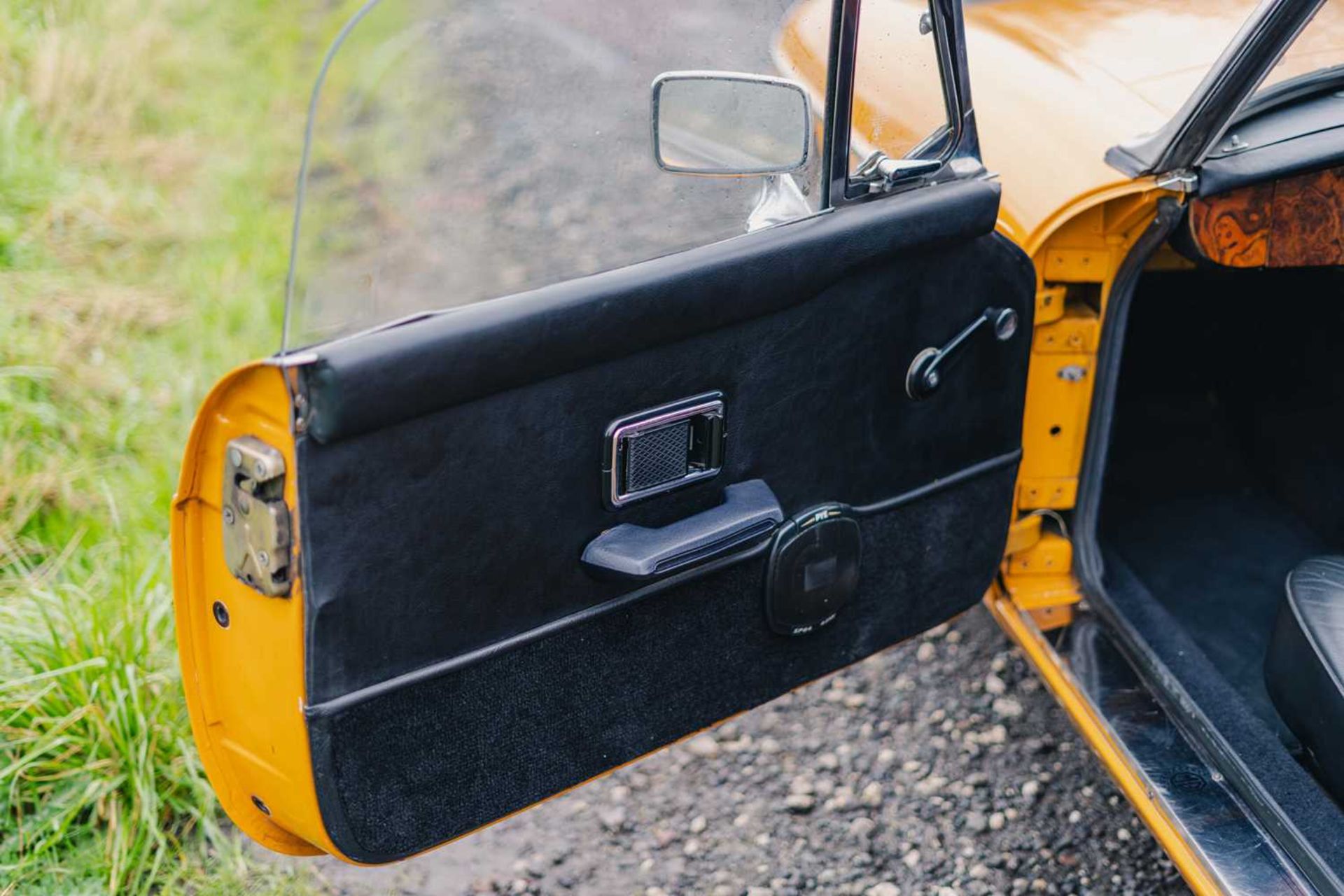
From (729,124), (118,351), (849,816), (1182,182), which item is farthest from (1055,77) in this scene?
(118,351)

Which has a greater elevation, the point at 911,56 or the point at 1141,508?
the point at 911,56

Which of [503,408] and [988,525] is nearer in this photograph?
[503,408]

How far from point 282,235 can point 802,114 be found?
3150 mm

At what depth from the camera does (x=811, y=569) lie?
7.05ft

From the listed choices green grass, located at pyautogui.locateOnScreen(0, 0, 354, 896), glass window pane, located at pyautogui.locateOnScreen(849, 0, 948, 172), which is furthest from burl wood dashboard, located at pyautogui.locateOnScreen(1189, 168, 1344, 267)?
green grass, located at pyautogui.locateOnScreen(0, 0, 354, 896)

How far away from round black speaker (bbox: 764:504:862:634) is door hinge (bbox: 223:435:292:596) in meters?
0.81

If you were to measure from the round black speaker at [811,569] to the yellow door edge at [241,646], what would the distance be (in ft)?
2.57

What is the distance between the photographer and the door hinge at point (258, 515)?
159cm

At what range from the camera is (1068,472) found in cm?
257

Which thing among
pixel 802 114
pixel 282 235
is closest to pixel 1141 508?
pixel 802 114

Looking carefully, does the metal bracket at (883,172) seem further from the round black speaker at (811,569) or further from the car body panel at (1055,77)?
the round black speaker at (811,569)

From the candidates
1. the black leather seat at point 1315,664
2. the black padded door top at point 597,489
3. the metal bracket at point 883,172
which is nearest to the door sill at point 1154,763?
the black leather seat at point 1315,664

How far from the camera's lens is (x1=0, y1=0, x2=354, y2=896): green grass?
2.58 metres

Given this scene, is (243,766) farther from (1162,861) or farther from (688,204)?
A: (1162,861)
